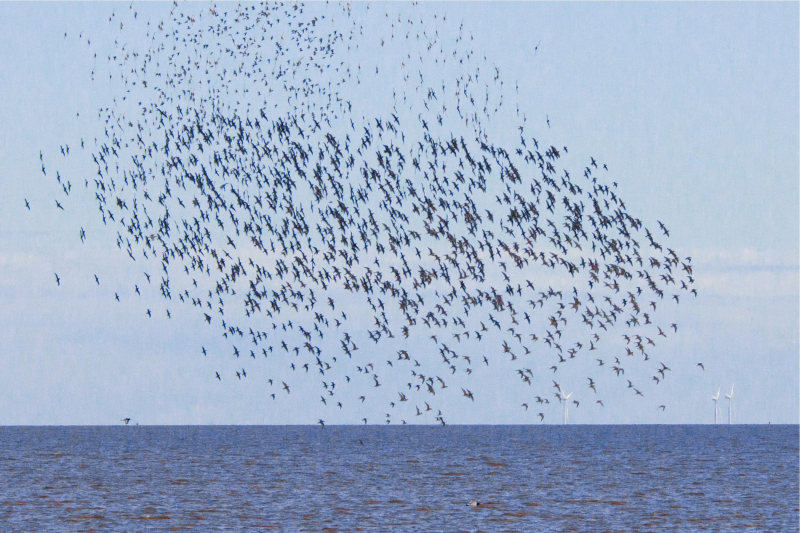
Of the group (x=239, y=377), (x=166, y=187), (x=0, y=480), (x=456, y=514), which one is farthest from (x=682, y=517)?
(x=0, y=480)

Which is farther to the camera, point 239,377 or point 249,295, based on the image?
point 249,295

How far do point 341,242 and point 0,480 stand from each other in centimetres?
3610

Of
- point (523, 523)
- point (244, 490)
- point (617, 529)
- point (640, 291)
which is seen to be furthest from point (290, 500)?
point (640, 291)

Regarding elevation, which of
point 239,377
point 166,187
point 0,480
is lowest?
point 0,480

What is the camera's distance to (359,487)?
87250mm

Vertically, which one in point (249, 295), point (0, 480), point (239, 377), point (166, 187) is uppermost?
point (166, 187)

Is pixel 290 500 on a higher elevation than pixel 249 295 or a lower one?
lower

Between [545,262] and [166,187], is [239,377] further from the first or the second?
[545,262]

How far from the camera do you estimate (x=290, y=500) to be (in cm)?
7419

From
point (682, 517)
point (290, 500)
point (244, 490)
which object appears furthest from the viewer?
point (244, 490)

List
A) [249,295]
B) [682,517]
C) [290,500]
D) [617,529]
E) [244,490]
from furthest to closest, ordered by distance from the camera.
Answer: [249,295]
[244,490]
[290,500]
[682,517]
[617,529]

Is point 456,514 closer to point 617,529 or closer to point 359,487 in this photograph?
point 617,529

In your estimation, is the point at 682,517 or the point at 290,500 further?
the point at 290,500

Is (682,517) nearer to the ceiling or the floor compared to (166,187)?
nearer to the floor
